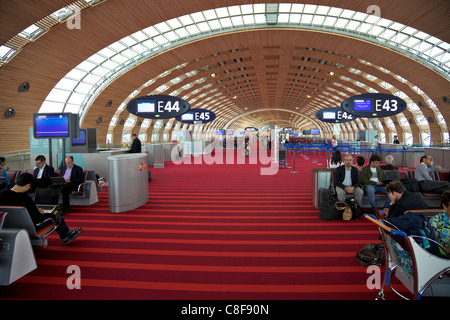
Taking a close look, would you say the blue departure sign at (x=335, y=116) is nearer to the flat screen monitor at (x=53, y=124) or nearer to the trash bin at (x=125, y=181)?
the trash bin at (x=125, y=181)

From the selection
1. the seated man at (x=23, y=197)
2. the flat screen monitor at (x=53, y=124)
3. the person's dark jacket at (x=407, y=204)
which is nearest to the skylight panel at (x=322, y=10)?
the flat screen monitor at (x=53, y=124)

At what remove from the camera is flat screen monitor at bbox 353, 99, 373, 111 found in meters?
11.3

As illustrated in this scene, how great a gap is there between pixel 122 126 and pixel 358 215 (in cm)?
3466

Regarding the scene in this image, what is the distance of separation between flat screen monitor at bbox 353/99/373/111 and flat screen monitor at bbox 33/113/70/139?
9942 millimetres

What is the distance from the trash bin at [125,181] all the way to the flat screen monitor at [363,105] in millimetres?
8487

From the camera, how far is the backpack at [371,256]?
3.72 meters

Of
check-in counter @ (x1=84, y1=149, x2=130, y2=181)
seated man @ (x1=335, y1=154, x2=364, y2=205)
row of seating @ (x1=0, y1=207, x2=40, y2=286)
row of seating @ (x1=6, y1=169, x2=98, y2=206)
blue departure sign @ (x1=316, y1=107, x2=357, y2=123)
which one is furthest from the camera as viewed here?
blue departure sign @ (x1=316, y1=107, x2=357, y2=123)

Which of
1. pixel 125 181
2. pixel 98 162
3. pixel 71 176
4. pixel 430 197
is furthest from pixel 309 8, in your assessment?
pixel 71 176

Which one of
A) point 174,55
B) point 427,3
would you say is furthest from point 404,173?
point 174,55

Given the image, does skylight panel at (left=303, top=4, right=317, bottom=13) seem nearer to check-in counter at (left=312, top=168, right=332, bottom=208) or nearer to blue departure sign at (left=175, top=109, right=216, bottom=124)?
blue departure sign at (left=175, top=109, right=216, bottom=124)

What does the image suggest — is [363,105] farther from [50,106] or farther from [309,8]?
[50,106]

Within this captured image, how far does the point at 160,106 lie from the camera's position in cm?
1109

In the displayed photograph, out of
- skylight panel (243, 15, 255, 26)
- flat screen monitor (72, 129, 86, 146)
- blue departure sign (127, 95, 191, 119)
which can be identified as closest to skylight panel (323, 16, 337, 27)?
skylight panel (243, 15, 255, 26)

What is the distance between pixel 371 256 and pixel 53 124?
7.59 m
